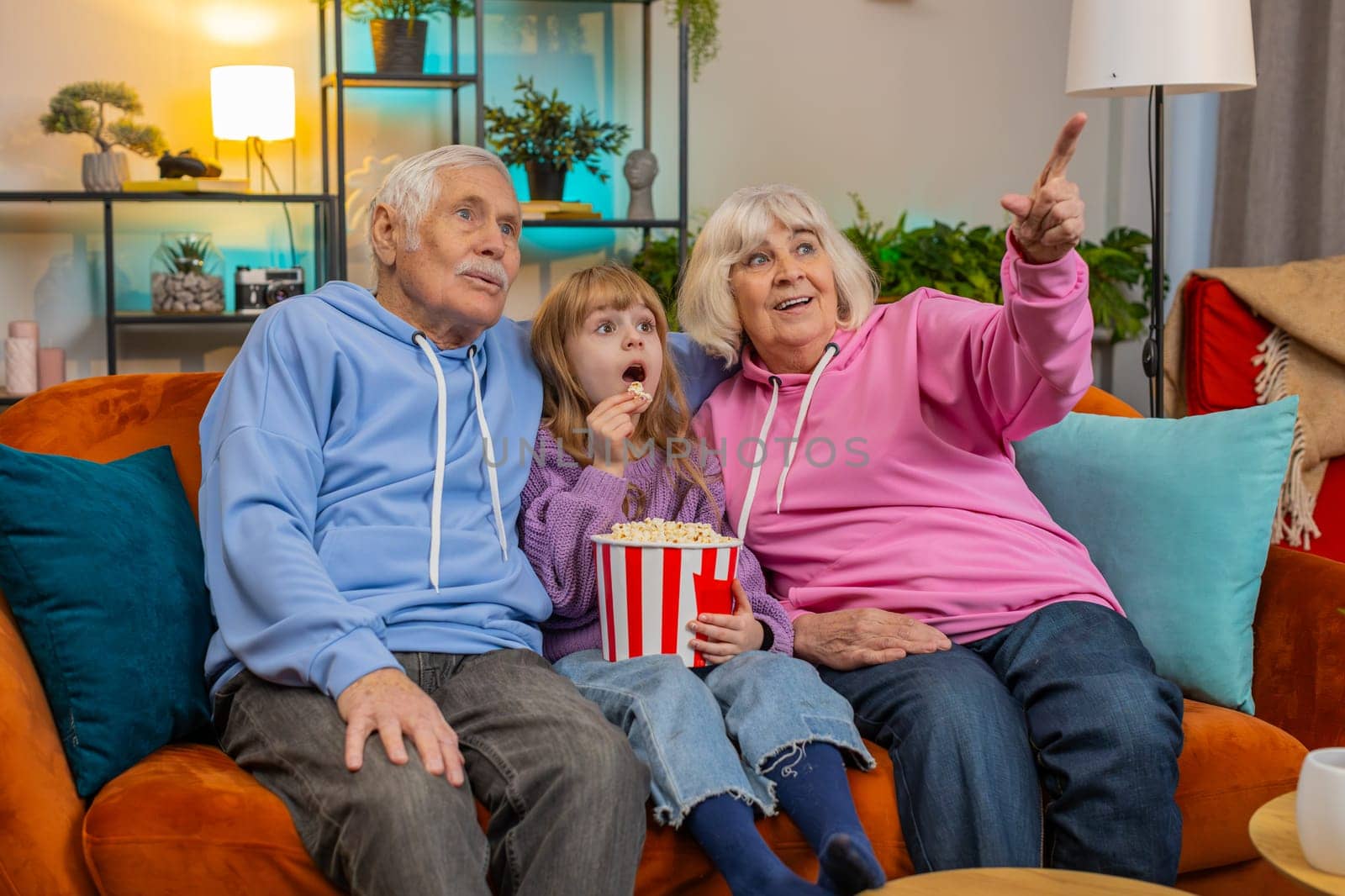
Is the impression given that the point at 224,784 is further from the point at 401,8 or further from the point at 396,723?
the point at 401,8

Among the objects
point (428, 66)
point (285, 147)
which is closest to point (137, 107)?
point (285, 147)

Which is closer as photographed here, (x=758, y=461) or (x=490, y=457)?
(x=490, y=457)

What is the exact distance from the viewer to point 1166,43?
2.77 meters

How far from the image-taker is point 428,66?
172 inches

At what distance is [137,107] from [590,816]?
327cm

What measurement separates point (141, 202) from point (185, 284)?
29 centimetres

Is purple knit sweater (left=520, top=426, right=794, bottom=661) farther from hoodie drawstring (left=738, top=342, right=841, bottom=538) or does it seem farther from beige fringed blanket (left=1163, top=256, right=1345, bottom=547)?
beige fringed blanket (left=1163, top=256, right=1345, bottom=547)

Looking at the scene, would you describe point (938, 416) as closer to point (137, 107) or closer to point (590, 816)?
point (590, 816)

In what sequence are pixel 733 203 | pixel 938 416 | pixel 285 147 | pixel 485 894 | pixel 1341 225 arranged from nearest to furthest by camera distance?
pixel 485 894 → pixel 938 416 → pixel 733 203 → pixel 1341 225 → pixel 285 147

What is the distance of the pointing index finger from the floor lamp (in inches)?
50.8

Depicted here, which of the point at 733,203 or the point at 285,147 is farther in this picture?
the point at 285,147

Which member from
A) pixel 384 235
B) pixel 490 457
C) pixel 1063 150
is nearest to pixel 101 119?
pixel 384 235

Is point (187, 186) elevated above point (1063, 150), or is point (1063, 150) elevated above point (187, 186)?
point (187, 186)

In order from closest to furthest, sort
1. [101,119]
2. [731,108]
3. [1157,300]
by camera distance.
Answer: [1157,300] < [101,119] < [731,108]
